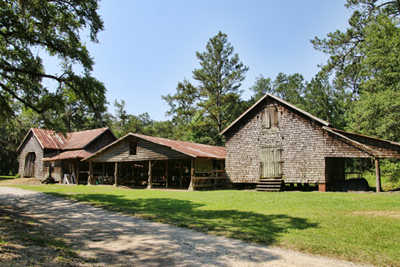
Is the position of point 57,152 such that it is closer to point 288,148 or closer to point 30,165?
point 30,165

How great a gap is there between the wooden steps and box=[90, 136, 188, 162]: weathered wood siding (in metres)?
6.00

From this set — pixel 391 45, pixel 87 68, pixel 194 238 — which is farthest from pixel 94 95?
pixel 391 45

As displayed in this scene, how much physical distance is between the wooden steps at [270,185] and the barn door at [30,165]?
3060 cm

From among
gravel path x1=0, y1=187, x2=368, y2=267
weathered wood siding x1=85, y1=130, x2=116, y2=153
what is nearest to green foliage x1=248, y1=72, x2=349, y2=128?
weathered wood siding x1=85, y1=130, x2=116, y2=153

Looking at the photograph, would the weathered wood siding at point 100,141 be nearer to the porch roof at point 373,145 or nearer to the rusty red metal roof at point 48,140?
the rusty red metal roof at point 48,140

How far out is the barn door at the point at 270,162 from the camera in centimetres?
2059

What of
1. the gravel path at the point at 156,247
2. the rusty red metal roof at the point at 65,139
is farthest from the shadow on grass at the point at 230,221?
the rusty red metal roof at the point at 65,139

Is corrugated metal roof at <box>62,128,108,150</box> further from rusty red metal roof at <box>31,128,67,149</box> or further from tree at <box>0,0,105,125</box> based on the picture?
tree at <box>0,0,105,125</box>

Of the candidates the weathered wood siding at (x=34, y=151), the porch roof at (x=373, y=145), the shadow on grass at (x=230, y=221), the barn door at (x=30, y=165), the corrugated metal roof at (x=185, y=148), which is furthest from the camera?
the barn door at (x=30, y=165)

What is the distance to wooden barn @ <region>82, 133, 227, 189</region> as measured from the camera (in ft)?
73.0

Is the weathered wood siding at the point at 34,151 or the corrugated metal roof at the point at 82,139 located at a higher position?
the corrugated metal roof at the point at 82,139

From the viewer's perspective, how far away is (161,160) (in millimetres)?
27141

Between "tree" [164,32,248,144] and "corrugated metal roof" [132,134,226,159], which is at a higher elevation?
"tree" [164,32,248,144]

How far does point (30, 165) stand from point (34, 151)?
2.21m
